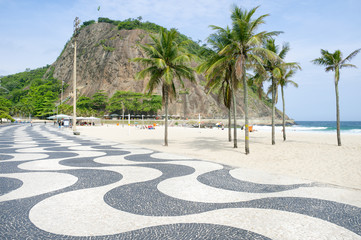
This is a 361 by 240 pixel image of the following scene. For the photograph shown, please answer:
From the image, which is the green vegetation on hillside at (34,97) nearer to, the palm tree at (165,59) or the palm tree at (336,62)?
the palm tree at (165,59)

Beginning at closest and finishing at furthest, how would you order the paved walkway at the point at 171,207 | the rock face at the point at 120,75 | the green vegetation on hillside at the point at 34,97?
1. the paved walkway at the point at 171,207
2. the green vegetation on hillside at the point at 34,97
3. the rock face at the point at 120,75

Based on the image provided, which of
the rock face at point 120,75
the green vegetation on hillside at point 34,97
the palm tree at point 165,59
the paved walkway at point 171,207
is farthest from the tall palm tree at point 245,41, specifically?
the green vegetation on hillside at point 34,97

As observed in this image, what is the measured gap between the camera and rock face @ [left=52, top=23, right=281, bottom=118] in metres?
88.5

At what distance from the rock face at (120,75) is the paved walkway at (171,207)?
256ft

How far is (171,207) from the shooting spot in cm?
362

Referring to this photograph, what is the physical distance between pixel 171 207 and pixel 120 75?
90092 millimetres

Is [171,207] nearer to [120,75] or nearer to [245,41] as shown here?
[245,41]

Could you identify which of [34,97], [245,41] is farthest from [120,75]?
[245,41]

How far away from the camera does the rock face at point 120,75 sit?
8850cm

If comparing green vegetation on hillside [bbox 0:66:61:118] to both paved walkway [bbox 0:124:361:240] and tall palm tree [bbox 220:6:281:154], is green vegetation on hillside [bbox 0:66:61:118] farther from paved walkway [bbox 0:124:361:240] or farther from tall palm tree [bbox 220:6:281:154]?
paved walkway [bbox 0:124:361:240]

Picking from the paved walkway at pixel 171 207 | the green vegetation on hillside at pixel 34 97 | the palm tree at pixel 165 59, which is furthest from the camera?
the green vegetation on hillside at pixel 34 97

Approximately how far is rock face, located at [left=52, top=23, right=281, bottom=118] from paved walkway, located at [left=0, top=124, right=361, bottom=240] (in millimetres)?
78150

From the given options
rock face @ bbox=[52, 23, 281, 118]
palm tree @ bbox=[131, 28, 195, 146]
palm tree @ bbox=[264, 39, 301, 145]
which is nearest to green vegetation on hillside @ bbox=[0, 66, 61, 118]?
rock face @ bbox=[52, 23, 281, 118]

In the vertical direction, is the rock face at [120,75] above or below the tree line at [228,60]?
above
